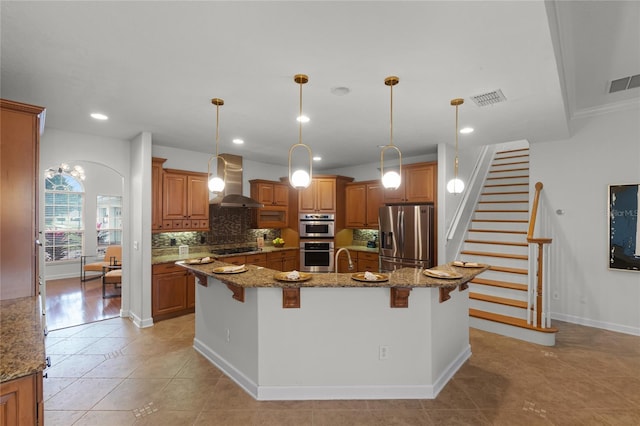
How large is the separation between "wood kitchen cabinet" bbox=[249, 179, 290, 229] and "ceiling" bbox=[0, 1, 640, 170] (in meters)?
2.25

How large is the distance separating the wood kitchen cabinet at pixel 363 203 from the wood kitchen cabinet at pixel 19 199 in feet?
16.4

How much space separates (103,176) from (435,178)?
8.44 metres

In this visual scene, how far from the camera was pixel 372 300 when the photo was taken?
2521 mm

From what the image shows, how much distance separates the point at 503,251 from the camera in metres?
4.79

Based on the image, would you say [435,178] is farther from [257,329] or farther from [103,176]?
[103,176]

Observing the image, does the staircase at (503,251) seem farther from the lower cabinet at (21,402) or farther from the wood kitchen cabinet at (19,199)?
the wood kitchen cabinet at (19,199)

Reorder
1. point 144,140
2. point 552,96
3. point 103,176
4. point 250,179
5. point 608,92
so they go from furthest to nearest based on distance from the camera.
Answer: point 103,176 < point 250,179 < point 144,140 < point 608,92 < point 552,96

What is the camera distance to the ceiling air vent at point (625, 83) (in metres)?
3.12

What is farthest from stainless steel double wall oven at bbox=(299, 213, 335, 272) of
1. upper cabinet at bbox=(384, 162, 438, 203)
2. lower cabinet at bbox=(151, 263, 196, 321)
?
lower cabinet at bbox=(151, 263, 196, 321)

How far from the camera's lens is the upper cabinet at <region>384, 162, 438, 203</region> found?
484 centimetres

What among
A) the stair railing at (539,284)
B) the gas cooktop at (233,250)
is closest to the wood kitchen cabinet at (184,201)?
the gas cooktop at (233,250)

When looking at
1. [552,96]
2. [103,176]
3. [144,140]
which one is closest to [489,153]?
[552,96]

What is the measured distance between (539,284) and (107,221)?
32.0ft

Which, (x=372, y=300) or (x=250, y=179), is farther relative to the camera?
(x=250, y=179)
